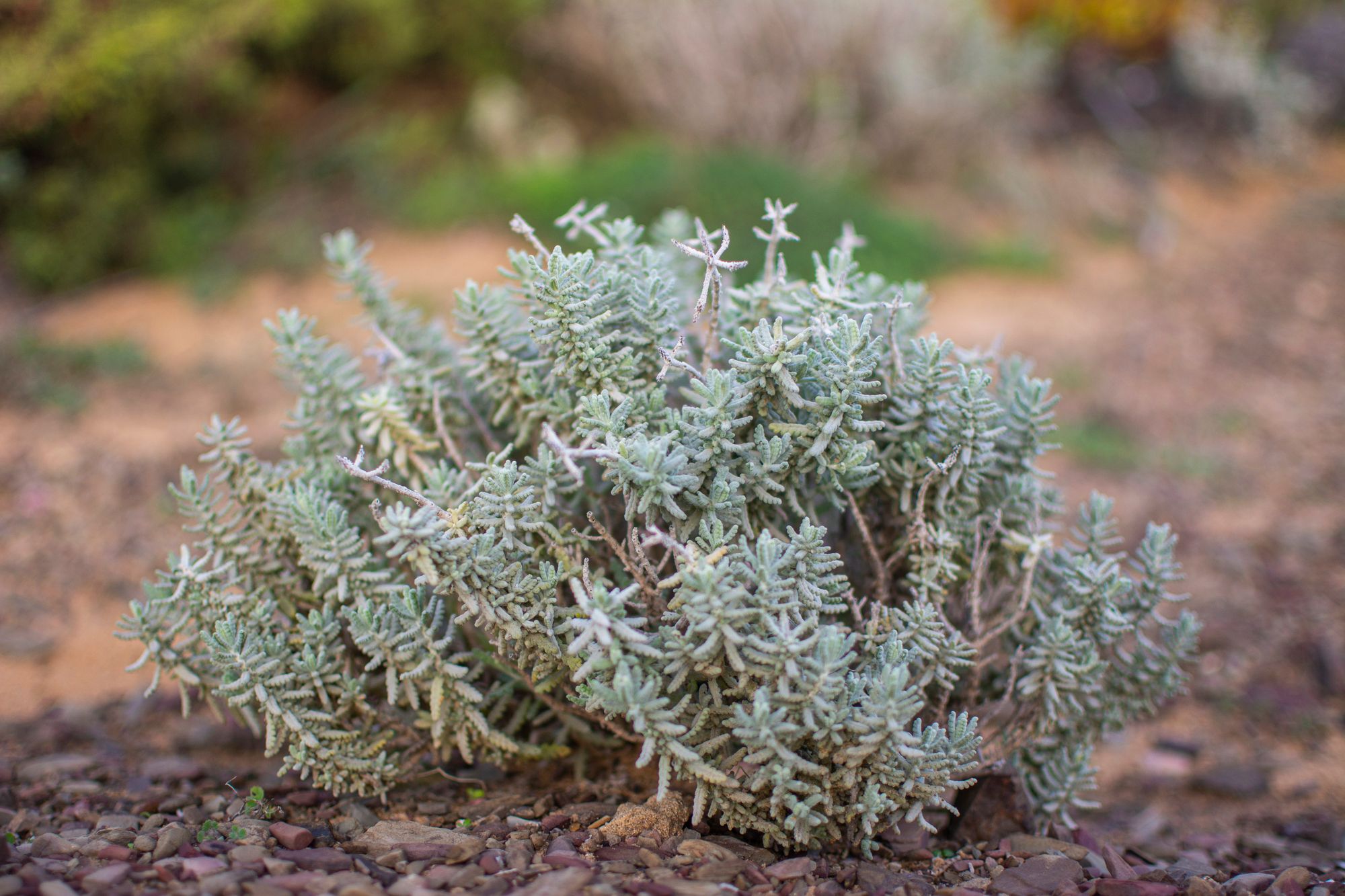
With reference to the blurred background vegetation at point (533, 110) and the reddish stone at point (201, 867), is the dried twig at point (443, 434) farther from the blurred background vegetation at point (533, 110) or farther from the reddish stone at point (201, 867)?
the blurred background vegetation at point (533, 110)

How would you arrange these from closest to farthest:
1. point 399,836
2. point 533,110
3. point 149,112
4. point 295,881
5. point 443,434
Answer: point 295,881 → point 399,836 → point 443,434 → point 149,112 → point 533,110

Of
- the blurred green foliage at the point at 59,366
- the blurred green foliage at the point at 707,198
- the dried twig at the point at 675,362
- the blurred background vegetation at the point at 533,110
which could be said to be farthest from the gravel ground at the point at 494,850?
the blurred background vegetation at the point at 533,110

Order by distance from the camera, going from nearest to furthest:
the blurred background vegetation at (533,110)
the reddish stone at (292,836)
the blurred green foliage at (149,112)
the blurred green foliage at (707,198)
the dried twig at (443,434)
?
the reddish stone at (292,836), the dried twig at (443,434), the blurred green foliage at (149,112), the blurred background vegetation at (533,110), the blurred green foliage at (707,198)

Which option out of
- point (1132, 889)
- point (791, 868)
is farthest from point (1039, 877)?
point (791, 868)

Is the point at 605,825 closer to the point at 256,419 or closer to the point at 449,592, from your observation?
the point at 449,592

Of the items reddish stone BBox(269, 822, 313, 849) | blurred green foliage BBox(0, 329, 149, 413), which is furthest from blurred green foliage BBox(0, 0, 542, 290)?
reddish stone BBox(269, 822, 313, 849)

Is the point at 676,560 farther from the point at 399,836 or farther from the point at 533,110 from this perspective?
the point at 533,110

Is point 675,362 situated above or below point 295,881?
above
